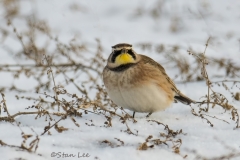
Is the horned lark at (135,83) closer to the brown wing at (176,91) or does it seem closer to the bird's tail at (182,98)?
the brown wing at (176,91)

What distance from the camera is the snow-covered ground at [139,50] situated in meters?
4.65

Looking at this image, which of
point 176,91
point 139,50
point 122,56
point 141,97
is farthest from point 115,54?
point 139,50

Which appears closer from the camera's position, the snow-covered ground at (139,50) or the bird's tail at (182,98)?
the snow-covered ground at (139,50)

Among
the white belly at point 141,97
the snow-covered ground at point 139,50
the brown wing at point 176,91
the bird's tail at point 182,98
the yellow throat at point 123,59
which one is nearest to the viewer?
the snow-covered ground at point 139,50

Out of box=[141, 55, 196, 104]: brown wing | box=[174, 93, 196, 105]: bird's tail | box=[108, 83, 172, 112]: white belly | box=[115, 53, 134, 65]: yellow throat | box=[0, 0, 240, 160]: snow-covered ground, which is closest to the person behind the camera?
box=[0, 0, 240, 160]: snow-covered ground

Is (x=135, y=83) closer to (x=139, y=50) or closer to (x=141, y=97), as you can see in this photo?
(x=141, y=97)

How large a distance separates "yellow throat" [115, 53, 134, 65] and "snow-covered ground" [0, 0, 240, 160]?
0.60 meters

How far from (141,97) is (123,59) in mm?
475

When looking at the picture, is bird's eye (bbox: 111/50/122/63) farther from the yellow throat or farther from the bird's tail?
the bird's tail

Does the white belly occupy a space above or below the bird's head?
below

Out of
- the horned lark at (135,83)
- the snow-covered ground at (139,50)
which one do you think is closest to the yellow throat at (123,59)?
the horned lark at (135,83)

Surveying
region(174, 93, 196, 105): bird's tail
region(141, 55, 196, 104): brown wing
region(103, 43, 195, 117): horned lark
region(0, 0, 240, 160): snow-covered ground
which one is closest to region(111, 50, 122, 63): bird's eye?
region(103, 43, 195, 117): horned lark

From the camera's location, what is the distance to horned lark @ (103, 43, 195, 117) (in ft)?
18.9

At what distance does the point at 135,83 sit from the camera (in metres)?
5.77
